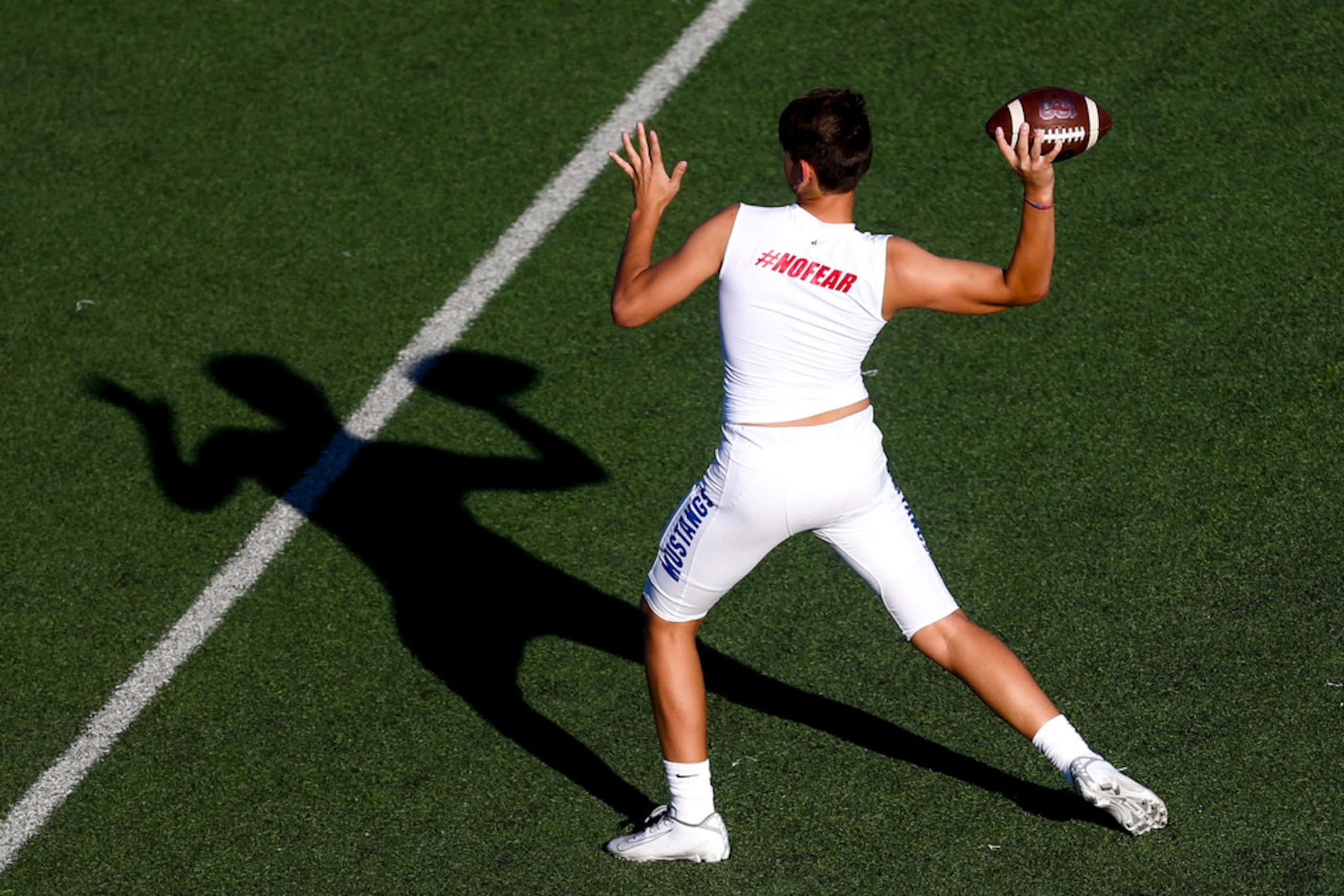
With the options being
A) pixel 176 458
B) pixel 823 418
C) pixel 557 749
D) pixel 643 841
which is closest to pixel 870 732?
pixel 643 841

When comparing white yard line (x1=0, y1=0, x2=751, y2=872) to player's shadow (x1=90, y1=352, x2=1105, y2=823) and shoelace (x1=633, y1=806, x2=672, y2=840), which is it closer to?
player's shadow (x1=90, y1=352, x2=1105, y2=823)

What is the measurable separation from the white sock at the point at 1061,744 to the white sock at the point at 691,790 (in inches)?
39.6

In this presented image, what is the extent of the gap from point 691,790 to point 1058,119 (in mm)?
2259

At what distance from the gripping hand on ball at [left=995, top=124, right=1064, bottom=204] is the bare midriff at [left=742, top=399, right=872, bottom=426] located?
80 cm

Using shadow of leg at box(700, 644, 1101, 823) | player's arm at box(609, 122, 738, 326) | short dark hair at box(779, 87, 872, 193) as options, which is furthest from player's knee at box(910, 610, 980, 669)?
short dark hair at box(779, 87, 872, 193)

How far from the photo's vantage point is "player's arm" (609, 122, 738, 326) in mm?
4469

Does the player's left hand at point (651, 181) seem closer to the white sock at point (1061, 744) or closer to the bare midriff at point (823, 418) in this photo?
the bare midriff at point (823, 418)

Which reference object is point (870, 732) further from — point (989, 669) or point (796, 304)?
point (796, 304)

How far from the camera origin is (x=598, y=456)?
6641 millimetres

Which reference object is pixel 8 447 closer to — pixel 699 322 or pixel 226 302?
pixel 226 302

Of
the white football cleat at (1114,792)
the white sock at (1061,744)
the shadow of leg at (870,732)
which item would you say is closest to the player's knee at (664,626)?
the shadow of leg at (870,732)

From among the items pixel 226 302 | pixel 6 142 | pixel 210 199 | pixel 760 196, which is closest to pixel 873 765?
pixel 760 196

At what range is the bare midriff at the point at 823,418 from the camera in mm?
4617

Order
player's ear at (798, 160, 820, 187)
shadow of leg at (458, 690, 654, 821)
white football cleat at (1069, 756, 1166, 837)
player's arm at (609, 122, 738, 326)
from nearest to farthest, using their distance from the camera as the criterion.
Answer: player's ear at (798, 160, 820, 187) < player's arm at (609, 122, 738, 326) < white football cleat at (1069, 756, 1166, 837) < shadow of leg at (458, 690, 654, 821)
